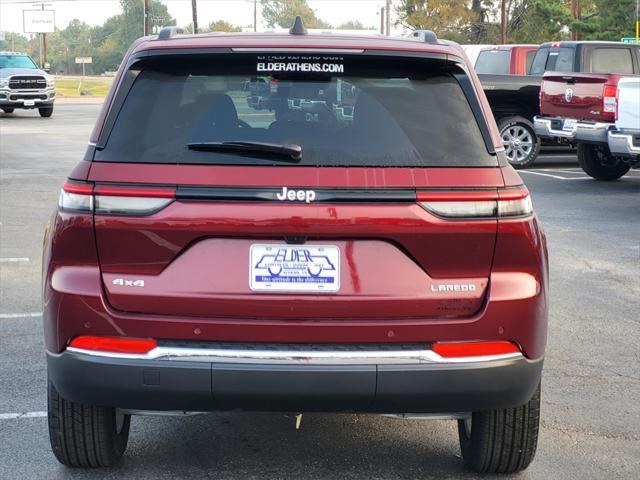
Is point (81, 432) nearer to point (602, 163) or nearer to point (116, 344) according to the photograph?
point (116, 344)

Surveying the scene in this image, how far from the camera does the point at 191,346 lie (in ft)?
12.0

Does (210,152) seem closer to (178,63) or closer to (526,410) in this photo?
(178,63)

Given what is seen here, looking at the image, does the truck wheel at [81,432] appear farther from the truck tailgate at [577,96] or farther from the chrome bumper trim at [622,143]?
the truck tailgate at [577,96]

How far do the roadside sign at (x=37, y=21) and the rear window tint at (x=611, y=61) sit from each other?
8737 centimetres

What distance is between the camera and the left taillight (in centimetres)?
365

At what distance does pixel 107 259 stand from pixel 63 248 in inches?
7.1

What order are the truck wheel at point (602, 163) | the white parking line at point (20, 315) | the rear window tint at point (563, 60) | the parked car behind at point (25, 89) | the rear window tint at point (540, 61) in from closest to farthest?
1. the white parking line at point (20, 315)
2. the truck wheel at point (602, 163)
3. the rear window tint at point (563, 60)
4. the rear window tint at point (540, 61)
5. the parked car behind at point (25, 89)

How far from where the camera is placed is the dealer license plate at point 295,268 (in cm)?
364

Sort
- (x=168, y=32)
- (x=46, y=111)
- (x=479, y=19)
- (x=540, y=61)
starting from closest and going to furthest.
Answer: (x=168, y=32) < (x=540, y=61) < (x=46, y=111) < (x=479, y=19)

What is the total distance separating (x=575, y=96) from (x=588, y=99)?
0.32m

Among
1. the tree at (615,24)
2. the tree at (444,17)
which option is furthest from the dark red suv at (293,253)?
the tree at (444,17)

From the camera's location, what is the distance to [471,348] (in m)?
3.72

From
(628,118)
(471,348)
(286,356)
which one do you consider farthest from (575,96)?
(286,356)

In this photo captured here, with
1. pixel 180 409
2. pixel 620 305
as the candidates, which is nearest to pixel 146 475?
pixel 180 409
